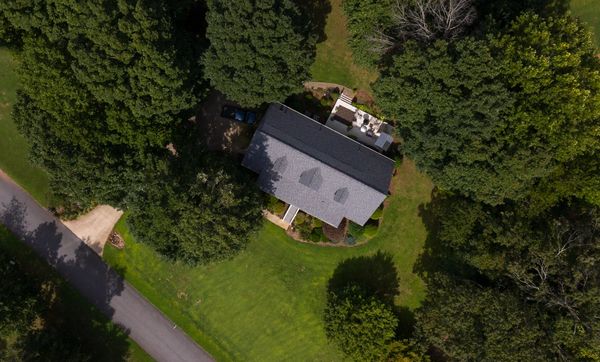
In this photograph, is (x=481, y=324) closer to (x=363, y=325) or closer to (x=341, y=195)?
(x=363, y=325)

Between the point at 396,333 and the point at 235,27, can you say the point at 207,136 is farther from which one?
the point at 396,333

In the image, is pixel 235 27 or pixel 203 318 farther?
pixel 203 318

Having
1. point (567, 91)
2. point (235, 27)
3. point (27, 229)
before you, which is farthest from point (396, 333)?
point (27, 229)

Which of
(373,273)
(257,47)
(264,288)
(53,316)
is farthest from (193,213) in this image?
(53,316)

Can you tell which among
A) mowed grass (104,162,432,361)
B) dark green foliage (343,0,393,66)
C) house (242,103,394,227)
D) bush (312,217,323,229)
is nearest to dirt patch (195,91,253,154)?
house (242,103,394,227)

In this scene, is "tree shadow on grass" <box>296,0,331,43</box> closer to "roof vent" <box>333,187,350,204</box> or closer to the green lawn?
"roof vent" <box>333,187,350,204</box>

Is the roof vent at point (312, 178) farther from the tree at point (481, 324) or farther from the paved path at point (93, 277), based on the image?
the paved path at point (93, 277)
